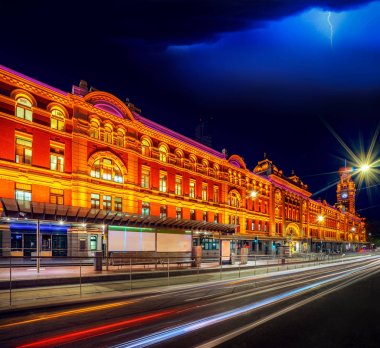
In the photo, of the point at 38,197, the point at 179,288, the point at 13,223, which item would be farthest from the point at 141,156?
the point at 179,288

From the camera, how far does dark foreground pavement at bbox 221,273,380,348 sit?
732 cm

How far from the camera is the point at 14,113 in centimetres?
2841

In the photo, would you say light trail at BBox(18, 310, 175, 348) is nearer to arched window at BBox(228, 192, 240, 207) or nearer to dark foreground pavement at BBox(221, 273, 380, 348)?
dark foreground pavement at BBox(221, 273, 380, 348)

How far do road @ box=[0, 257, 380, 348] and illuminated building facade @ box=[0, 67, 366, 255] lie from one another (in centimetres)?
878

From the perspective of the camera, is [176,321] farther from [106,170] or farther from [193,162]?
[193,162]

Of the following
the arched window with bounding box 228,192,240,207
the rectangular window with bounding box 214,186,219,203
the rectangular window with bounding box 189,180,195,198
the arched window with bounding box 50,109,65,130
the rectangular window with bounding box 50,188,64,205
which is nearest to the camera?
the rectangular window with bounding box 50,188,64,205

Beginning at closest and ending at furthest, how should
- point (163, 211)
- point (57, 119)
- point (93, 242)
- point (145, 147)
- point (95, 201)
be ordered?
point (57, 119) < point (95, 201) < point (93, 242) < point (145, 147) < point (163, 211)

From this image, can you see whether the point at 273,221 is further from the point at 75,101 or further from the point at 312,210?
the point at 75,101

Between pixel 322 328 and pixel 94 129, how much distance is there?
99.3 feet

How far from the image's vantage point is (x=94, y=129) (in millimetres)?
34812

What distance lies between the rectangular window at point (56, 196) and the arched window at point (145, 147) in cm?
1161

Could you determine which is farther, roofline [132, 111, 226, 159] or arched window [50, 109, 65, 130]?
roofline [132, 111, 226, 159]

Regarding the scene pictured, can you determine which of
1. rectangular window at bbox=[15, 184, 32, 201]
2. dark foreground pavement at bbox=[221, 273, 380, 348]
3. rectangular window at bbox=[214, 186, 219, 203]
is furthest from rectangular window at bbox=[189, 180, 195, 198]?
dark foreground pavement at bbox=[221, 273, 380, 348]

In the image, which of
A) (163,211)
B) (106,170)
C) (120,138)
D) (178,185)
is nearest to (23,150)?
(106,170)
